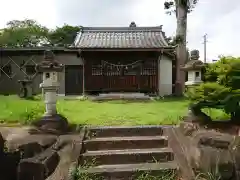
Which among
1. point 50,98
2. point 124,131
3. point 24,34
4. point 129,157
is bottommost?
point 129,157

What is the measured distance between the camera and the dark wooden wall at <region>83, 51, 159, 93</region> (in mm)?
19031

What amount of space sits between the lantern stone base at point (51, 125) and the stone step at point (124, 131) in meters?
0.76

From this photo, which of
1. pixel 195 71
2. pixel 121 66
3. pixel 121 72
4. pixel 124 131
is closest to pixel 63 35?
pixel 121 66

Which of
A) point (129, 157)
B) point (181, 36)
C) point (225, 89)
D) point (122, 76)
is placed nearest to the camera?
point (129, 157)

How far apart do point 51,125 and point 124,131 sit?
1886 millimetres

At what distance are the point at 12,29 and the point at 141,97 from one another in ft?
87.0

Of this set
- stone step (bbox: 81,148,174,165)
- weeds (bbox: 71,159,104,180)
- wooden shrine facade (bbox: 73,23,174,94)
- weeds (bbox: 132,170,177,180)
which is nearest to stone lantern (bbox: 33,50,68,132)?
stone step (bbox: 81,148,174,165)

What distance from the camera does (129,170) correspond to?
21.4 feet

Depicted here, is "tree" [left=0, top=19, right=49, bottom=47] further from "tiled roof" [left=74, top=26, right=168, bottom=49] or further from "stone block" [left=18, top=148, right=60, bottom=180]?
"stone block" [left=18, top=148, right=60, bottom=180]

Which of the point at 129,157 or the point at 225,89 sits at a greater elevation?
the point at 225,89

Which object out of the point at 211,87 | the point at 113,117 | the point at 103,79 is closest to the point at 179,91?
the point at 103,79

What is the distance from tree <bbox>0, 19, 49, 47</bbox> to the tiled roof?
1604cm

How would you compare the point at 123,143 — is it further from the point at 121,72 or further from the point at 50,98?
the point at 121,72

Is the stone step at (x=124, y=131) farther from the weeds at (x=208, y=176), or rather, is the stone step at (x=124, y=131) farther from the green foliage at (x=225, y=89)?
the weeds at (x=208, y=176)
